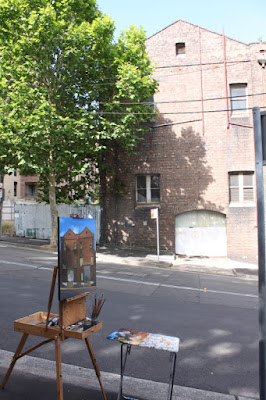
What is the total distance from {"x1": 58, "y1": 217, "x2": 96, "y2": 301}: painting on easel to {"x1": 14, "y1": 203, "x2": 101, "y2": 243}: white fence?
55.6 feet

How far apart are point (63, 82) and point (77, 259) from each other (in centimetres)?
1416

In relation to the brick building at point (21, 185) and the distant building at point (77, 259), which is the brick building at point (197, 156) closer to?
the distant building at point (77, 259)

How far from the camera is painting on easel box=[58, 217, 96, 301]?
11.0 ft

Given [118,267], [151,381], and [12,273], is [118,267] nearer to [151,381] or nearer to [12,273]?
[12,273]

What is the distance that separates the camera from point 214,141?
17.9 m

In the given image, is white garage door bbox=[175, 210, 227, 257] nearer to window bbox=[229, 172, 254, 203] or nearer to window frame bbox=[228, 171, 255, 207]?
window frame bbox=[228, 171, 255, 207]

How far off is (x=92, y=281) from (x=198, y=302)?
5355mm

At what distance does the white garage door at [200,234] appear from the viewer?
58.9 ft

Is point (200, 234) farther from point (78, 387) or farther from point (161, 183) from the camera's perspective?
point (78, 387)

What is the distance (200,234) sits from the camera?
18.2 metres

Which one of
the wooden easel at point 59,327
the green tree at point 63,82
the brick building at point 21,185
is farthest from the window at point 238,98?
the brick building at point 21,185

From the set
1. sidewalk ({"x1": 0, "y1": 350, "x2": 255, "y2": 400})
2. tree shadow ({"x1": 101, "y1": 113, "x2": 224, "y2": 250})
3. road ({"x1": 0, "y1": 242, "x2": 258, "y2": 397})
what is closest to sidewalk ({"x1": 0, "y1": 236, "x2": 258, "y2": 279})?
tree shadow ({"x1": 101, "y1": 113, "x2": 224, "y2": 250})

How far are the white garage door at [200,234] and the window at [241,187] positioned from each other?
1.25 m

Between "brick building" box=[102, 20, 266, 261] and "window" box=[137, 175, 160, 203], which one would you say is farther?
"window" box=[137, 175, 160, 203]
